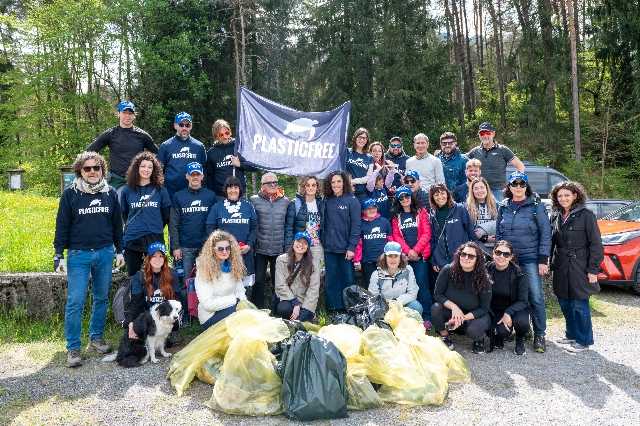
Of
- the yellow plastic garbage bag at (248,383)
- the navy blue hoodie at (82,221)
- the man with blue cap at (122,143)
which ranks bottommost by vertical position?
the yellow plastic garbage bag at (248,383)

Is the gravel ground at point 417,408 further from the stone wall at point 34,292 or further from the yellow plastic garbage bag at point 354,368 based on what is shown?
the stone wall at point 34,292

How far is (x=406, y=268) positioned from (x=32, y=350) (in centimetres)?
450

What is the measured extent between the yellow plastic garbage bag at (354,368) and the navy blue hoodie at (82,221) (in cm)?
264

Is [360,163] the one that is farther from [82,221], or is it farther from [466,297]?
[82,221]

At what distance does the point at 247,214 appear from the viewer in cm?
649

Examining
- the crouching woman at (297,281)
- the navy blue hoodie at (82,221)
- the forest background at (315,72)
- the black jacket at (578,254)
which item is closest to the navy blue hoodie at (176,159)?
the navy blue hoodie at (82,221)

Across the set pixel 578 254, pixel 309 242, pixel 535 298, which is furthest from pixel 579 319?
pixel 309 242

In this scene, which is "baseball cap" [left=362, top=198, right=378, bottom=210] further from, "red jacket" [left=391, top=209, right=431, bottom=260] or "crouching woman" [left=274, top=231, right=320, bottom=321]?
"crouching woman" [left=274, top=231, right=320, bottom=321]

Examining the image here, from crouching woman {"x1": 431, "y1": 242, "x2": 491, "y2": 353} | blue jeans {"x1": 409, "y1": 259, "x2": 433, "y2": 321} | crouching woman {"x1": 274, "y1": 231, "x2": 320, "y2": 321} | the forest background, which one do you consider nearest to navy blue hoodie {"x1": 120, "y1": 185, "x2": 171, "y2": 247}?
crouching woman {"x1": 274, "y1": 231, "x2": 320, "y2": 321}

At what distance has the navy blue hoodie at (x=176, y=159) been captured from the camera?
6.82 m

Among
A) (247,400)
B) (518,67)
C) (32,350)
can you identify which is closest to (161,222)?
(32,350)

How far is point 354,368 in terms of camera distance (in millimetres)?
4648

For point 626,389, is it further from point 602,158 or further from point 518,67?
point 518,67

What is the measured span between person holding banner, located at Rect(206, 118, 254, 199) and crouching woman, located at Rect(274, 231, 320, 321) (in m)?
1.32
